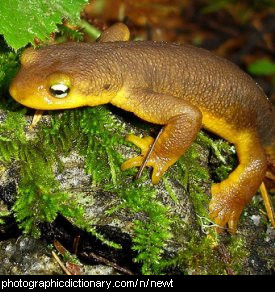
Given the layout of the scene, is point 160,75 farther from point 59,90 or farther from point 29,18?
point 29,18

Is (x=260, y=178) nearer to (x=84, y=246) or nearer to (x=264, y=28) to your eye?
(x=84, y=246)

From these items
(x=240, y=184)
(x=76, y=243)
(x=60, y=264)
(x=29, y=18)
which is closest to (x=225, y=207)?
(x=240, y=184)

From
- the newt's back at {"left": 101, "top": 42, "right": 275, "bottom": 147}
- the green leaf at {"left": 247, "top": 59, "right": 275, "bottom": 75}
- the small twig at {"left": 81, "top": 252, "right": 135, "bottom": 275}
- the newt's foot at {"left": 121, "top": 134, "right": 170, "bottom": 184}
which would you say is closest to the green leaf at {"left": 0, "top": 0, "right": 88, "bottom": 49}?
the newt's back at {"left": 101, "top": 42, "right": 275, "bottom": 147}

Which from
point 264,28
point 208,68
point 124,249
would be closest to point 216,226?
point 124,249

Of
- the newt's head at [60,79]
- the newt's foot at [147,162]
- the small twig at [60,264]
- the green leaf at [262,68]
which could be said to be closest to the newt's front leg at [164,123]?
the newt's foot at [147,162]
